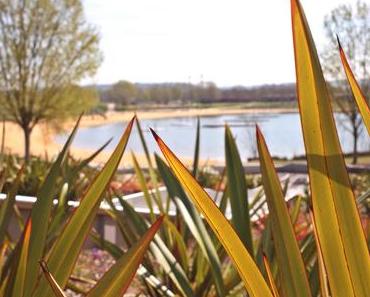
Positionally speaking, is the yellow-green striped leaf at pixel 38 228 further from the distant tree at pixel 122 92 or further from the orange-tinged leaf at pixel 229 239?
the distant tree at pixel 122 92

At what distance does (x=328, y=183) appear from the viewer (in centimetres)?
69

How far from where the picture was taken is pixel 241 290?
193 cm

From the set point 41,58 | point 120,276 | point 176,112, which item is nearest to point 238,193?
point 120,276

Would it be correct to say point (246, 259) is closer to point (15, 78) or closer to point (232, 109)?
point (15, 78)

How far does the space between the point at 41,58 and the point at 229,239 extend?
75.1 feet

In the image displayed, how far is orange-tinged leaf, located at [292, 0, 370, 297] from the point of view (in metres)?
0.67

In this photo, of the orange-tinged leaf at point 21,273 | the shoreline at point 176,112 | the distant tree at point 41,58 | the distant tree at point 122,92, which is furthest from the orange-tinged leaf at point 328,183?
the distant tree at point 122,92

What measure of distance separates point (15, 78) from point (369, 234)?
22.4 meters

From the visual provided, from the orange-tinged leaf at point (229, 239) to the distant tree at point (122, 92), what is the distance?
111 meters

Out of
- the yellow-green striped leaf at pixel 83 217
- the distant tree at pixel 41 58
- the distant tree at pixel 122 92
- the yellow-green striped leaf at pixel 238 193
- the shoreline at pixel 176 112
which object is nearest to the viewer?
the yellow-green striped leaf at pixel 83 217

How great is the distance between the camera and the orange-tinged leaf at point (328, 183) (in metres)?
0.67

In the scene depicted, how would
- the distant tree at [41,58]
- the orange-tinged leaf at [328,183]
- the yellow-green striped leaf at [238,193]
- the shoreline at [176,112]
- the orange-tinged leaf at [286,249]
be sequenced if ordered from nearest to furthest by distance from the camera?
1. the orange-tinged leaf at [328,183]
2. the orange-tinged leaf at [286,249]
3. the yellow-green striped leaf at [238,193]
4. the distant tree at [41,58]
5. the shoreline at [176,112]

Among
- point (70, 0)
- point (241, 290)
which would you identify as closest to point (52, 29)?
point (70, 0)

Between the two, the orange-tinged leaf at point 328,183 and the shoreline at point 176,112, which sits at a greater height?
the orange-tinged leaf at point 328,183
